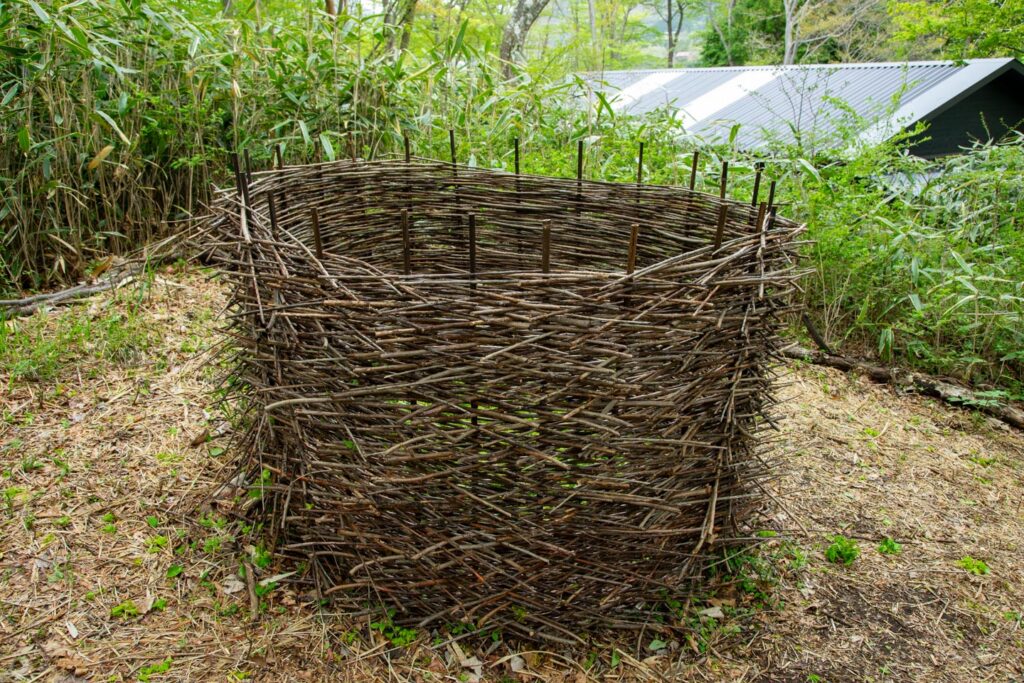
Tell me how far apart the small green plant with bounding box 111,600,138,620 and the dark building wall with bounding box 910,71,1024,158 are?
702 centimetres

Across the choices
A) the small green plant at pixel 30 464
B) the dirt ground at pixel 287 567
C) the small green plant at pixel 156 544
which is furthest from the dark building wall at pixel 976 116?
the small green plant at pixel 30 464

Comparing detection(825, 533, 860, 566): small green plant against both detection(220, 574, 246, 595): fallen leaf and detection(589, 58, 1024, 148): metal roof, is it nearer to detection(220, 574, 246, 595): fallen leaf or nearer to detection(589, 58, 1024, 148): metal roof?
detection(220, 574, 246, 595): fallen leaf

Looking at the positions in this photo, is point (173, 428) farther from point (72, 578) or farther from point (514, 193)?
point (514, 193)

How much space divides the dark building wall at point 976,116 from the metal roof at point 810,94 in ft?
1.20

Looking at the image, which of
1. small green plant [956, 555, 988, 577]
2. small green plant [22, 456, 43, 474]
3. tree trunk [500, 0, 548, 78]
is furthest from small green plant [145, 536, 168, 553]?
tree trunk [500, 0, 548, 78]

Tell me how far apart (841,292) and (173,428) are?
3005mm

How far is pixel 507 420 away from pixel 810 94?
5305 mm

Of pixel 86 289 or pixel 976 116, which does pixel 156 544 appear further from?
pixel 976 116

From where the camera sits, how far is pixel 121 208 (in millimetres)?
3307

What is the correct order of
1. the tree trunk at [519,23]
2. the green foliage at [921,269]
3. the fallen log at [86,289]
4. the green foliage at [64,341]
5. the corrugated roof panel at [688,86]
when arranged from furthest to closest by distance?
the corrugated roof panel at [688,86] < the tree trunk at [519,23] < the green foliage at [921,269] < the fallen log at [86,289] < the green foliage at [64,341]

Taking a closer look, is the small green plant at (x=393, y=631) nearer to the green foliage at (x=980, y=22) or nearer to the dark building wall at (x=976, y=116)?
the dark building wall at (x=976, y=116)

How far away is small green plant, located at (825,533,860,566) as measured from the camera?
2102mm

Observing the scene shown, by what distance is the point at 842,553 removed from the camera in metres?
2.11

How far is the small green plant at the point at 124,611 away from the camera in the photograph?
5.69 ft
